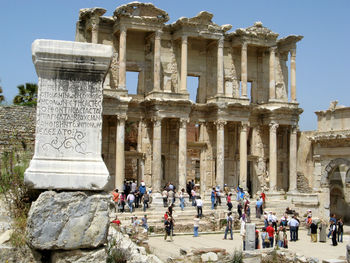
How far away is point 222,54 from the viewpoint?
97.2ft

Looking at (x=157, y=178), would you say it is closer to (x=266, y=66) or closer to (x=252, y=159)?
(x=252, y=159)

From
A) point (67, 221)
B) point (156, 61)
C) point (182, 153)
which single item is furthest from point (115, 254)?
point (156, 61)

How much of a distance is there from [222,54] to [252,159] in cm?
761

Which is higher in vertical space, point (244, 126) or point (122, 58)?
point (122, 58)

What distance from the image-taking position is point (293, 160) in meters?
31.4

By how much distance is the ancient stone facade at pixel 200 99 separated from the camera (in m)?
27.4

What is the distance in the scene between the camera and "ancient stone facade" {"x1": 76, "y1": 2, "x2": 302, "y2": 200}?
27.4 m

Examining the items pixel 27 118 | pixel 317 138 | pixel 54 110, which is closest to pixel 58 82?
pixel 54 110

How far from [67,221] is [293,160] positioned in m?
27.0

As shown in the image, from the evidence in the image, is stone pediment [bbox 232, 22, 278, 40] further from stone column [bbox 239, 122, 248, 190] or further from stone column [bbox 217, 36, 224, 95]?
stone column [bbox 239, 122, 248, 190]

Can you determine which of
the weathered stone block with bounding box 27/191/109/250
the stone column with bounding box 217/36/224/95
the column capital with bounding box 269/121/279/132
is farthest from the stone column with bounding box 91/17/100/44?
the weathered stone block with bounding box 27/191/109/250

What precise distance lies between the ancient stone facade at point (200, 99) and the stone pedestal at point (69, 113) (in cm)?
2014

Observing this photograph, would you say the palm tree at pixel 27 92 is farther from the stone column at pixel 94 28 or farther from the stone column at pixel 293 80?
the stone column at pixel 293 80

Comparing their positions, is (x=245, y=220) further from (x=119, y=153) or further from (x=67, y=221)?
(x=67, y=221)
